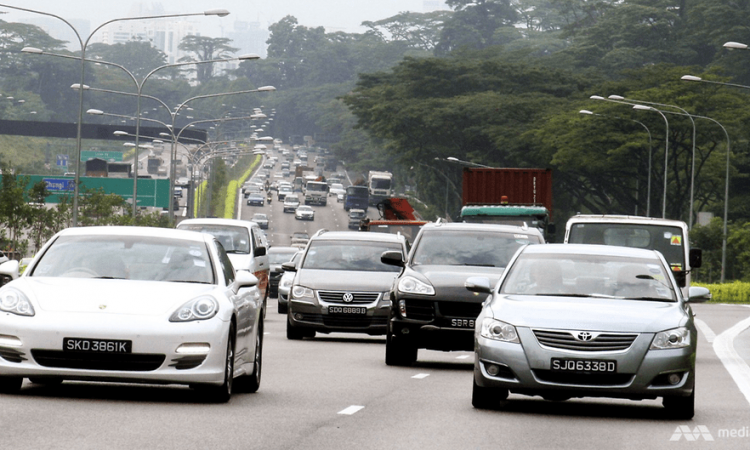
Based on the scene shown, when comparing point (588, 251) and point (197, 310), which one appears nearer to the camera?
point (197, 310)

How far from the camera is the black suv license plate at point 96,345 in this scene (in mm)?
11164

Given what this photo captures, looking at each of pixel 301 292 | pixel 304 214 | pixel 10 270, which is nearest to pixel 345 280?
→ pixel 301 292

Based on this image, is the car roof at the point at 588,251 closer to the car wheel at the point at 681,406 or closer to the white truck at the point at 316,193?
the car wheel at the point at 681,406

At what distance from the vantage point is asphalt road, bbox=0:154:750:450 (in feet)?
31.9

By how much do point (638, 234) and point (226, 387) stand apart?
13022 mm

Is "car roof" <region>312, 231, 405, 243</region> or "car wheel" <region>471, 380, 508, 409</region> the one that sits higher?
"car roof" <region>312, 231, 405, 243</region>

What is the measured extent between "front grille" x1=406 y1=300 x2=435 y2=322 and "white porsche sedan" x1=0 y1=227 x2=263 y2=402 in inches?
178

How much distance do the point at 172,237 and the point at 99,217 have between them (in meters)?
67.7

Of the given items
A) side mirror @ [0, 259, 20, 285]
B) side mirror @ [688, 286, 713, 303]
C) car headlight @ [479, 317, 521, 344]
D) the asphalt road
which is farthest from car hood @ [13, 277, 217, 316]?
side mirror @ [688, 286, 713, 303]

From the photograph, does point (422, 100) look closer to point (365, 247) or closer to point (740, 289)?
point (740, 289)
